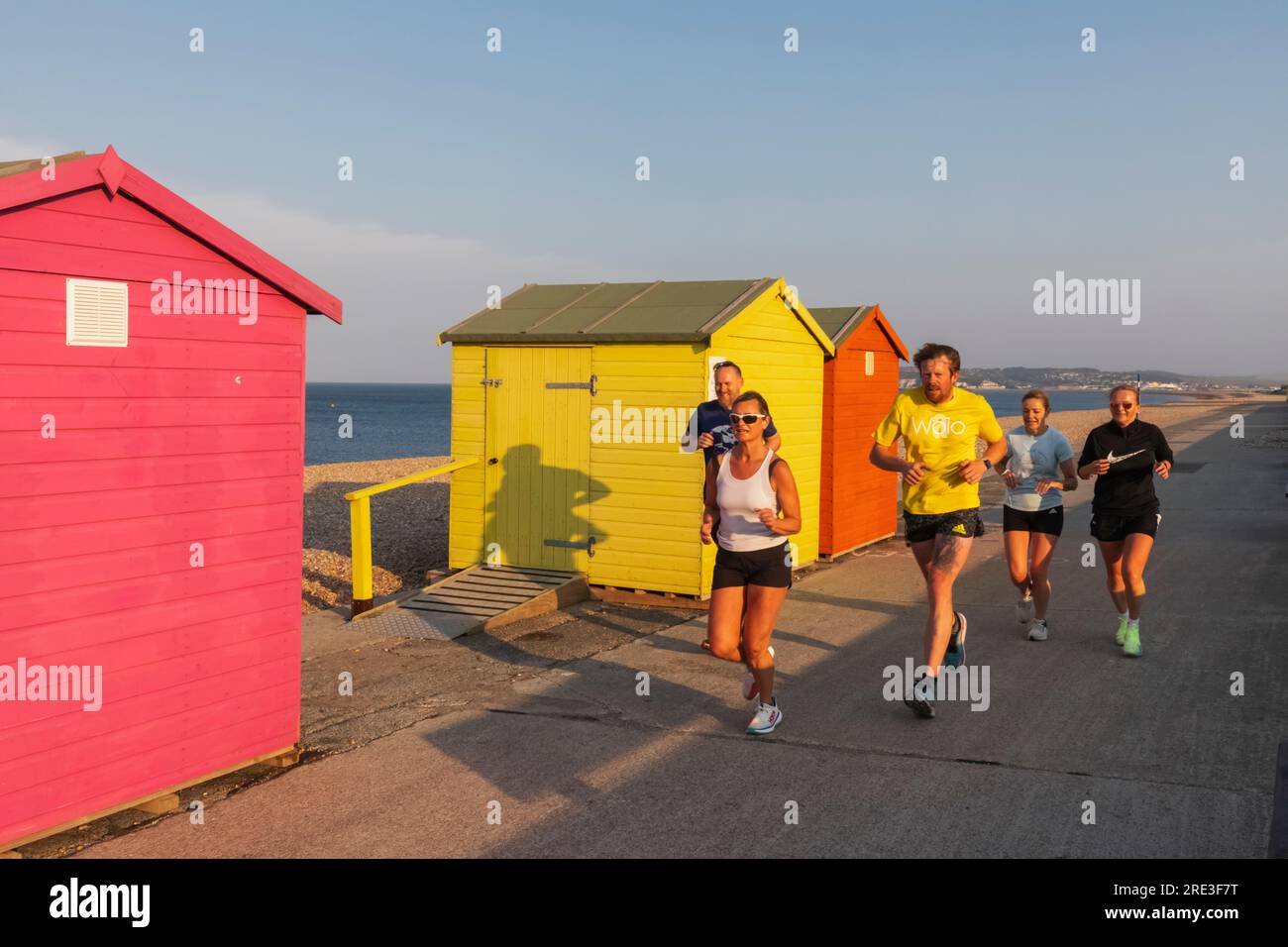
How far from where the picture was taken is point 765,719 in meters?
6.18

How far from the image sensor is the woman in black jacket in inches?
307

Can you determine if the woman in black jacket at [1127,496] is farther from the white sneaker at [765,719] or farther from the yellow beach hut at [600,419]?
the yellow beach hut at [600,419]

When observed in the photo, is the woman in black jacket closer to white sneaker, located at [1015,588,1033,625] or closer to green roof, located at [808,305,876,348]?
white sneaker, located at [1015,588,1033,625]

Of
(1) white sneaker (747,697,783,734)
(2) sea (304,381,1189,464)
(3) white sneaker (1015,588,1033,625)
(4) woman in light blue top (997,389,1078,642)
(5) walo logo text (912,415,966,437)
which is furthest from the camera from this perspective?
Result: (2) sea (304,381,1189,464)

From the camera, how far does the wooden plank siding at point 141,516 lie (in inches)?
182

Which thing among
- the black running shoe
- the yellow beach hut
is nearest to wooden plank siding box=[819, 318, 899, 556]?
the yellow beach hut

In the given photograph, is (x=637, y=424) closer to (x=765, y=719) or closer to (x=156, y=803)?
(x=765, y=719)

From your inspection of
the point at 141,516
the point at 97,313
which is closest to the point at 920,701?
the point at 141,516

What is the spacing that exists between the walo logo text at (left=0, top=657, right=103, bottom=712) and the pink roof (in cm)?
188

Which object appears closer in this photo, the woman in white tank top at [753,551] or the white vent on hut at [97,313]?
the white vent on hut at [97,313]

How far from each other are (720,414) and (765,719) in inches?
99.6

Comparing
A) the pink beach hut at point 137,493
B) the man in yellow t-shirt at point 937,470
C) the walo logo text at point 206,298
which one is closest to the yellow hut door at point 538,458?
the man in yellow t-shirt at point 937,470

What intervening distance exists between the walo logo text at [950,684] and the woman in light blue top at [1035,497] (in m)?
1.15

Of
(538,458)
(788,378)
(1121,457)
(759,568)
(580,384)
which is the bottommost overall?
(759,568)
